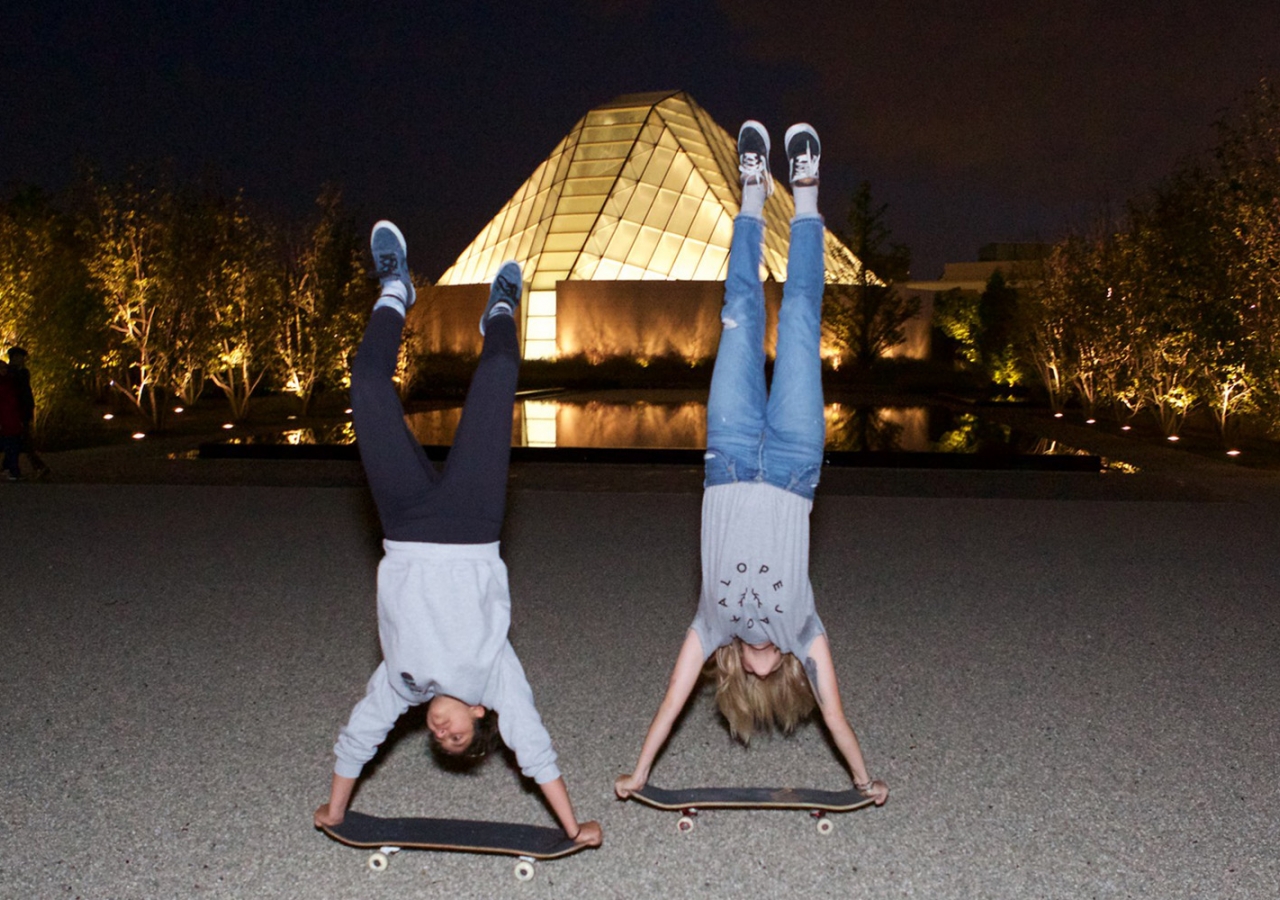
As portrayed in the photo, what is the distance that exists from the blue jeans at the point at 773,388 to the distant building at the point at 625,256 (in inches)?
Answer: 1258

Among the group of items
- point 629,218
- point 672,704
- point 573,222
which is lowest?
point 672,704

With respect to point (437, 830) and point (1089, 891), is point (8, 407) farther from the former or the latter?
point (1089, 891)

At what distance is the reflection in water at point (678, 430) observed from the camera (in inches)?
619

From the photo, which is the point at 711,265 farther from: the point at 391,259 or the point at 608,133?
the point at 391,259

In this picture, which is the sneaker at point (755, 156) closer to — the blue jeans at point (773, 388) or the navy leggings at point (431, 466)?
the blue jeans at point (773, 388)

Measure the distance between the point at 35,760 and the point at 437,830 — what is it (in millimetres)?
1931

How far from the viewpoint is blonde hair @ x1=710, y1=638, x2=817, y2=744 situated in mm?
3639

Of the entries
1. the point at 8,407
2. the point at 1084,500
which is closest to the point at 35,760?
the point at 8,407

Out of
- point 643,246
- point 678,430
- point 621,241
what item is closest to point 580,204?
point 621,241

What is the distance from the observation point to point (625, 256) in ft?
125

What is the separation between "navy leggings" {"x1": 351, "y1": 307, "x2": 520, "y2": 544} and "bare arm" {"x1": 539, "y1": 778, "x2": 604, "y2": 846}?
0.85 m

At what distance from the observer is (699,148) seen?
41.5 m

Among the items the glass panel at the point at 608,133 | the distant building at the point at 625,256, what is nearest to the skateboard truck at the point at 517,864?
the distant building at the point at 625,256

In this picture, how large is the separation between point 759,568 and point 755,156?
187cm
